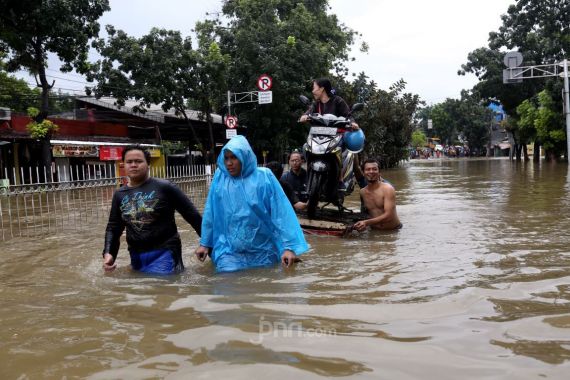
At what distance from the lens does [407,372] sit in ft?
7.36

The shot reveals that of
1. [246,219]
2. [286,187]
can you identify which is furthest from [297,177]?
[246,219]

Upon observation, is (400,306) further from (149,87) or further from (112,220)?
(149,87)

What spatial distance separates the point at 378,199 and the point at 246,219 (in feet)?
9.01

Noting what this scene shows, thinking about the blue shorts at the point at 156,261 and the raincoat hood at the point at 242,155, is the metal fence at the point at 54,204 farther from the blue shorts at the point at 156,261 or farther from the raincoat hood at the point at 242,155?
the raincoat hood at the point at 242,155

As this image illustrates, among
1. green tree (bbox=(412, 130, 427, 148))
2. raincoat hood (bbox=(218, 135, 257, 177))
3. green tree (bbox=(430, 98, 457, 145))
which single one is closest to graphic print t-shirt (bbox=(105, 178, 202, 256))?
raincoat hood (bbox=(218, 135, 257, 177))

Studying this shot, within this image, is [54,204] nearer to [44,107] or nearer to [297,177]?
[297,177]

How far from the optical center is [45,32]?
733 inches

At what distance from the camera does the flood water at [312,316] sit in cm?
235

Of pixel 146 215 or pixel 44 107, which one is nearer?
pixel 146 215

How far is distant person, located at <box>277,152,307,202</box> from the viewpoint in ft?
22.8

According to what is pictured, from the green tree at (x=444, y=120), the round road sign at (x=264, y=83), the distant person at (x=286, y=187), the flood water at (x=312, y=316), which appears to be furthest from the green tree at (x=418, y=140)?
the flood water at (x=312, y=316)

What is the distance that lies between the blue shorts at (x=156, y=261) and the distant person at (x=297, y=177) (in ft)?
9.26

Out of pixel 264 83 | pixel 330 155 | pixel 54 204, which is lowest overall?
pixel 54 204

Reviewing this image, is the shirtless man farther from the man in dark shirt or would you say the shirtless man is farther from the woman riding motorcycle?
the man in dark shirt
